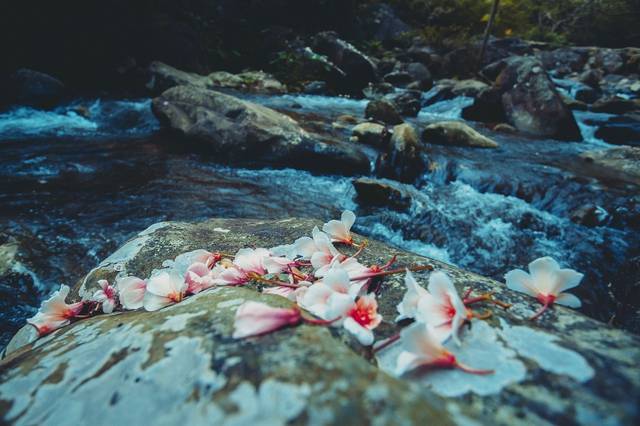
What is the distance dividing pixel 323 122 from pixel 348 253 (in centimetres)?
926

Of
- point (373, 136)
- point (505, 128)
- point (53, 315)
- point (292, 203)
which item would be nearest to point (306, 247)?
point (53, 315)

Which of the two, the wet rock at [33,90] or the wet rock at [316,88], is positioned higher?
the wet rock at [316,88]

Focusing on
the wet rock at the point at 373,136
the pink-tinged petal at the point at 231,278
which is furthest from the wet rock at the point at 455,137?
the pink-tinged petal at the point at 231,278

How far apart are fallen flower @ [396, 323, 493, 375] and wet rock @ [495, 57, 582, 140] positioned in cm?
1183

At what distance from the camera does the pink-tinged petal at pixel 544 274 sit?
1200mm

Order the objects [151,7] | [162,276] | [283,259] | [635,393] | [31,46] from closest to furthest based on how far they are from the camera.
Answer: [635,393]
[162,276]
[283,259]
[31,46]
[151,7]

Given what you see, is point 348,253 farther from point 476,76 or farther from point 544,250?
point 476,76

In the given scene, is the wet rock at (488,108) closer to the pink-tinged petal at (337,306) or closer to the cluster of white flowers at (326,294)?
the cluster of white flowers at (326,294)

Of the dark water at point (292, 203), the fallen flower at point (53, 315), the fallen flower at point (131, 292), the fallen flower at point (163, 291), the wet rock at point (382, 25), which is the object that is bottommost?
the dark water at point (292, 203)

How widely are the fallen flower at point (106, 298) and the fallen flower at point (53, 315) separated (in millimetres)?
125

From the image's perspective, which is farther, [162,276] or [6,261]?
[6,261]

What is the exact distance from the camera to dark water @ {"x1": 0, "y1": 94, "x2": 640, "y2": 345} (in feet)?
13.9

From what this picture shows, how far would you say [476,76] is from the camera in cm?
2084

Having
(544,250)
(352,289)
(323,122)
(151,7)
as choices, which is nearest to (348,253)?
(352,289)
